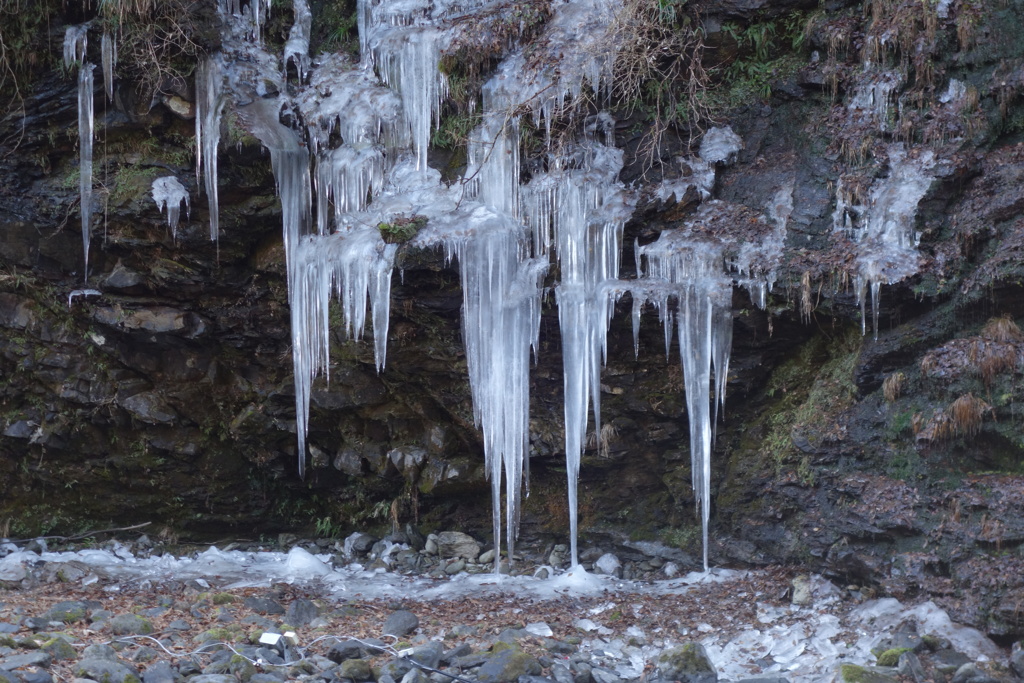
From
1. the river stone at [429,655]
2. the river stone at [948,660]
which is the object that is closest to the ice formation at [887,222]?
the river stone at [948,660]

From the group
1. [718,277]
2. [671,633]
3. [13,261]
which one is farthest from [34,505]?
[718,277]

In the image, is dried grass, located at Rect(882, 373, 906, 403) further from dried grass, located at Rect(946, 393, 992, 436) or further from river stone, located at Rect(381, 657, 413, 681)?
river stone, located at Rect(381, 657, 413, 681)

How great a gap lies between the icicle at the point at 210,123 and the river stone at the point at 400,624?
3.37 metres

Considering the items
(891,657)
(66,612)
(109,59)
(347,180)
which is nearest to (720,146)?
(347,180)

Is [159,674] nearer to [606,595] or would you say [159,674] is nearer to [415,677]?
[415,677]

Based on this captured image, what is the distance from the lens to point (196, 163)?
6.58m

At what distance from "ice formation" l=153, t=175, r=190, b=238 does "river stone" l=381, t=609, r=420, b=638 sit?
3.56m

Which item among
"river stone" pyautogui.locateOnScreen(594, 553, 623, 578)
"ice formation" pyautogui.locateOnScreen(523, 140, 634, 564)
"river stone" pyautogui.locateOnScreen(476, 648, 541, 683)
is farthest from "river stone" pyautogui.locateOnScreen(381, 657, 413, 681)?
"river stone" pyautogui.locateOnScreen(594, 553, 623, 578)

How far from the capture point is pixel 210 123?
21.7 feet

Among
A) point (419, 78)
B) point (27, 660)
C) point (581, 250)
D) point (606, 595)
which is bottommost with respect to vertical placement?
point (606, 595)

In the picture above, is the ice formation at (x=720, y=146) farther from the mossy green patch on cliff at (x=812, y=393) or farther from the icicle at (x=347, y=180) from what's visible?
the icicle at (x=347, y=180)

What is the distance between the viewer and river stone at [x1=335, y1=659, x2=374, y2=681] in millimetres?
4473

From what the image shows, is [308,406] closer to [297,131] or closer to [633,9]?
[297,131]

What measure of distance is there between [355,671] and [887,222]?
15.2 feet
